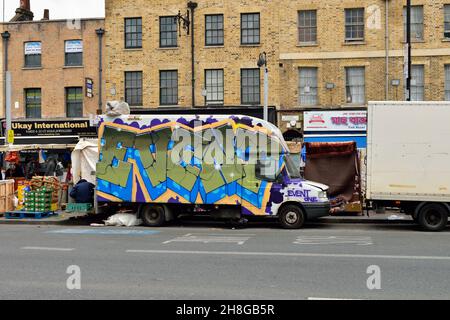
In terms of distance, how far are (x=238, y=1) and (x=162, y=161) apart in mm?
15981

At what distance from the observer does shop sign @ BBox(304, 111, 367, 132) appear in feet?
88.2

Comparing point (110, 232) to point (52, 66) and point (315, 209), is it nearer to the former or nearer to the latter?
point (315, 209)

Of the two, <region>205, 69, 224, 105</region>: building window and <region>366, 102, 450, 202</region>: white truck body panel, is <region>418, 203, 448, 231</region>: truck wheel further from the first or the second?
<region>205, 69, 224, 105</region>: building window

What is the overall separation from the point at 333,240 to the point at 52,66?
23518 millimetres

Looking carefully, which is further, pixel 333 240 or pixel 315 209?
pixel 315 209

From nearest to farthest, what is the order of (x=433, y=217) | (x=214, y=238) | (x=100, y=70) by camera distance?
(x=214, y=238) → (x=433, y=217) → (x=100, y=70)

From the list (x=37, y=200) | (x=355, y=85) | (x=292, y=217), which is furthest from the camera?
(x=355, y=85)

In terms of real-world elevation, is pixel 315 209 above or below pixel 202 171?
below

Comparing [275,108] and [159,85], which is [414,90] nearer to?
[275,108]

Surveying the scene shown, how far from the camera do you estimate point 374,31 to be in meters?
27.4

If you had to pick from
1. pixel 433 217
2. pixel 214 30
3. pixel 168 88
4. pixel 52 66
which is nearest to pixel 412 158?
pixel 433 217

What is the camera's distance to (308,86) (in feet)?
91.5

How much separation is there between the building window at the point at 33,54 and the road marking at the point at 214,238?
70.6 ft

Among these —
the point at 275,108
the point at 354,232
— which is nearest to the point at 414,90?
the point at 275,108
